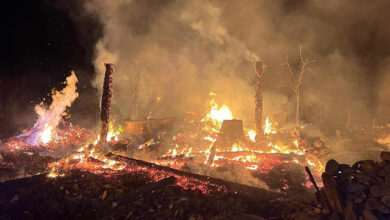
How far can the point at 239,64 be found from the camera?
23.8m

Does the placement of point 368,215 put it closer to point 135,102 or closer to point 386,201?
point 386,201

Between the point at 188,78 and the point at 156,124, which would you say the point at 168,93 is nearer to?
the point at 188,78

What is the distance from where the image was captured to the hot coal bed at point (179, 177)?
534 centimetres

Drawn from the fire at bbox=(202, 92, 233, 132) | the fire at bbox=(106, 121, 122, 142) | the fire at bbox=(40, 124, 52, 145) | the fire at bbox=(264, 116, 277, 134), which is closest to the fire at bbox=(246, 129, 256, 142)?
the fire at bbox=(202, 92, 233, 132)

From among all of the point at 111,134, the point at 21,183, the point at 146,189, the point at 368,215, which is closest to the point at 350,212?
the point at 368,215

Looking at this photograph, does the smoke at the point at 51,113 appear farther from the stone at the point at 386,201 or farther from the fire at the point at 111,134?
the stone at the point at 386,201

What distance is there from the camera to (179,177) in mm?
8641

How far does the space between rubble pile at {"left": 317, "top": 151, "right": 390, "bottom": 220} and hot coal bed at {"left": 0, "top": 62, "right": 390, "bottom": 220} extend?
2cm

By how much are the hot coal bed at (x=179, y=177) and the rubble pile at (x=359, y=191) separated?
0.02 metres

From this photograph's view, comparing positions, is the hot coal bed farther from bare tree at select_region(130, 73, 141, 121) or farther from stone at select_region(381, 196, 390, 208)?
bare tree at select_region(130, 73, 141, 121)

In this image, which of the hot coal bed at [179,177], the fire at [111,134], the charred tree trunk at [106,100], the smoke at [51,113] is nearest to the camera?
the hot coal bed at [179,177]

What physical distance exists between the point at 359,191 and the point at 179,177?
553 centimetres

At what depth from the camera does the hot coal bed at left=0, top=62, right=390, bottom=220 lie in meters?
5.34

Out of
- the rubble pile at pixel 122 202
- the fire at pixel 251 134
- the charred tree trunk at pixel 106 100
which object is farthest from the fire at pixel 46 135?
the fire at pixel 251 134
